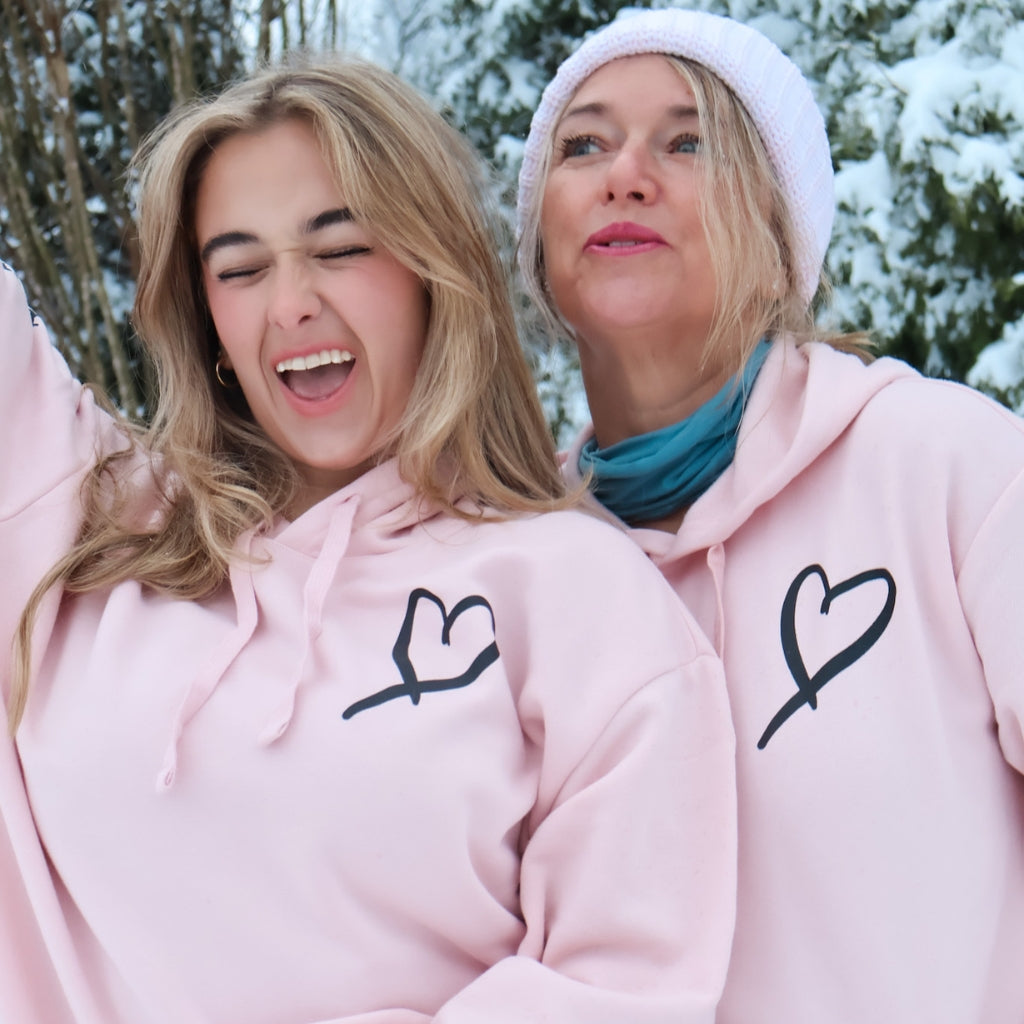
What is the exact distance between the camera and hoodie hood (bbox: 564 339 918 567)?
1775 mm

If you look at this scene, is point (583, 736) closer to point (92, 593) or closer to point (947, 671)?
point (947, 671)

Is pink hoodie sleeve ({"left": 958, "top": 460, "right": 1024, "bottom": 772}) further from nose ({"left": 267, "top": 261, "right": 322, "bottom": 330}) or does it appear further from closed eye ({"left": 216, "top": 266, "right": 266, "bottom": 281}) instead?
closed eye ({"left": 216, "top": 266, "right": 266, "bottom": 281})

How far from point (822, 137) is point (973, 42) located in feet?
5.15

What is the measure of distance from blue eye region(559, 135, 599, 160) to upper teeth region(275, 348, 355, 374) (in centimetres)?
58

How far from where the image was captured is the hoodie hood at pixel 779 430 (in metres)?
1.78

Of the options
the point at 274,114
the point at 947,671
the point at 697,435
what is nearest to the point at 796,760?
the point at 947,671

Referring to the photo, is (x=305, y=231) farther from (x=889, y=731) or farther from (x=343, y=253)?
(x=889, y=731)

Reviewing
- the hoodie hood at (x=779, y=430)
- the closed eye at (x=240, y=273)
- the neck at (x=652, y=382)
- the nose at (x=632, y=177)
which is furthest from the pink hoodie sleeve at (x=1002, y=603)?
the closed eye at (x=240, y=273)

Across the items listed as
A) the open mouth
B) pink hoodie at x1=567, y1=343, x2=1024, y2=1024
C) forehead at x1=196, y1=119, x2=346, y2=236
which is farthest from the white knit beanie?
the open mouth

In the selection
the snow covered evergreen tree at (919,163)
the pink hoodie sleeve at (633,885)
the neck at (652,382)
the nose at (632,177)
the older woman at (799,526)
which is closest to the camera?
the pink hoodie sleeve at (633,885)

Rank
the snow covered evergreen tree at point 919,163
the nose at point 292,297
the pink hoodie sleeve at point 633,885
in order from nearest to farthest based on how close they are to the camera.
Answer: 1. the pink hoodie sleeve at point 633,885
2. the nose at point 292,297
3. the snow covered evergreen tree at point 919,163

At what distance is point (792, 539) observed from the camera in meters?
1.78

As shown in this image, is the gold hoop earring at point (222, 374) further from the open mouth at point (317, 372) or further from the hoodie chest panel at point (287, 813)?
the hoodie chest panel at point (287, 813)

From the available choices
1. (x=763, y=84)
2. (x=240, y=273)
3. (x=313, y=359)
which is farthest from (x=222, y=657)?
(x=763, y=84)
